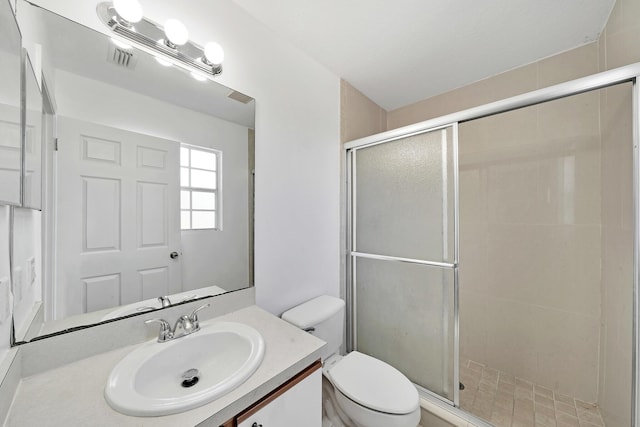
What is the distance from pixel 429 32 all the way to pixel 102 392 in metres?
2.13

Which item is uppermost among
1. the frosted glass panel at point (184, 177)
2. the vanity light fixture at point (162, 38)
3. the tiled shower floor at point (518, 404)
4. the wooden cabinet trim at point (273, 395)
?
the vanity light fixture at point (162, 38)

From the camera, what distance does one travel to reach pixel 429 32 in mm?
1414

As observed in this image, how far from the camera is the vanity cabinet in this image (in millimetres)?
702

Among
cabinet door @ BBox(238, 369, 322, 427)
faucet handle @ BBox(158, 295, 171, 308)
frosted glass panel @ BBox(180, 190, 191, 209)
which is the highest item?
frosted glass panel @ BBox(180, 190, 191, 209)

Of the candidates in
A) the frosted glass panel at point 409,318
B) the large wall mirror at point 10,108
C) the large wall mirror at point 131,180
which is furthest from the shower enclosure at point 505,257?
the large wall mirror at point 10,108

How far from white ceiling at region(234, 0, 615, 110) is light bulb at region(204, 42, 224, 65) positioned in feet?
1.15

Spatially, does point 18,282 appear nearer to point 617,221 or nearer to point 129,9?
point 129,9

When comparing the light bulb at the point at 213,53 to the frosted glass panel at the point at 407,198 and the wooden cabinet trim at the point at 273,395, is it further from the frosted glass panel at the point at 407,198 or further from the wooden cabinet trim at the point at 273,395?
the wooden cabinet trim at the point at 273,395

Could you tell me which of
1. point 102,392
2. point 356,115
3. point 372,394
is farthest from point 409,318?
point 356,115

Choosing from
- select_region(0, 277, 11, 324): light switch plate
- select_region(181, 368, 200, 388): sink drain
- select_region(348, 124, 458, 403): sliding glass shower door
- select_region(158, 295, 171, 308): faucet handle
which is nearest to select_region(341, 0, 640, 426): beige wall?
select_region(348, 124, 458, 403): sliding glass shower door

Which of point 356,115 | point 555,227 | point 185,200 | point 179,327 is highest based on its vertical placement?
point 356,115

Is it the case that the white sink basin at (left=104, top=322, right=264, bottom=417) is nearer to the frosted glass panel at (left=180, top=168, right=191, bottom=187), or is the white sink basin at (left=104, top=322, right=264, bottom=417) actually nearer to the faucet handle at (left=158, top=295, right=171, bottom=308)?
the faucet handle at (left=158, top=295, right=171, bottom=308)

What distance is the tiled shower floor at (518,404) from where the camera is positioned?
1.46 metres

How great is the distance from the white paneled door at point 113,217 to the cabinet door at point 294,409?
620mm
